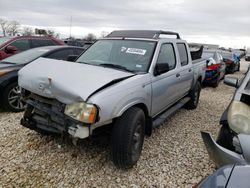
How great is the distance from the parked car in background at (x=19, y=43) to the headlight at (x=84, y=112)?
5.65 m

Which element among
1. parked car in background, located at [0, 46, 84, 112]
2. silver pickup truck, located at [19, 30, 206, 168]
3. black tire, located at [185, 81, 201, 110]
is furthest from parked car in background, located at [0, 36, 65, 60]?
black tire, located at [185, 81, 201, 110]

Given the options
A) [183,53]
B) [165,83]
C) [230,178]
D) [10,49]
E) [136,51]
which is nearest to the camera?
[230,178]

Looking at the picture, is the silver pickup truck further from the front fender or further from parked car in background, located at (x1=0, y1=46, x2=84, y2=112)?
parked car in background, located at (x1=0, y1=46, x2=84, y2=112)

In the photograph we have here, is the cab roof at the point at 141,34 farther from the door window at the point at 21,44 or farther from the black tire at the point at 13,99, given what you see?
the door window at the point at 21,44

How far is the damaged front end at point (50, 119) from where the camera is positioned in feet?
8.18

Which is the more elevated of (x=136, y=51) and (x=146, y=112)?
(x=136, y=51)

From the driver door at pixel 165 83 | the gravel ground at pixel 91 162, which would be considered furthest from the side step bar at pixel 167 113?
the gravel ground at pixel 91 162

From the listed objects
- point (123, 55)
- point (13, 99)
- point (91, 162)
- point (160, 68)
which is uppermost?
point (123, 55)

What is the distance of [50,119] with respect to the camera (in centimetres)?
291

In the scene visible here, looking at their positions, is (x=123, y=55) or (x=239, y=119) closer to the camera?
(x=239, y=119)

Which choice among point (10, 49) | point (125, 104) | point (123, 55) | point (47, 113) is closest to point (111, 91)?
point (125, 104)

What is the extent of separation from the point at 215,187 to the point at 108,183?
165cm

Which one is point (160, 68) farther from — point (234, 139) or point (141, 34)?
point (234, 139)

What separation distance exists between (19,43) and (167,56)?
5.75m
